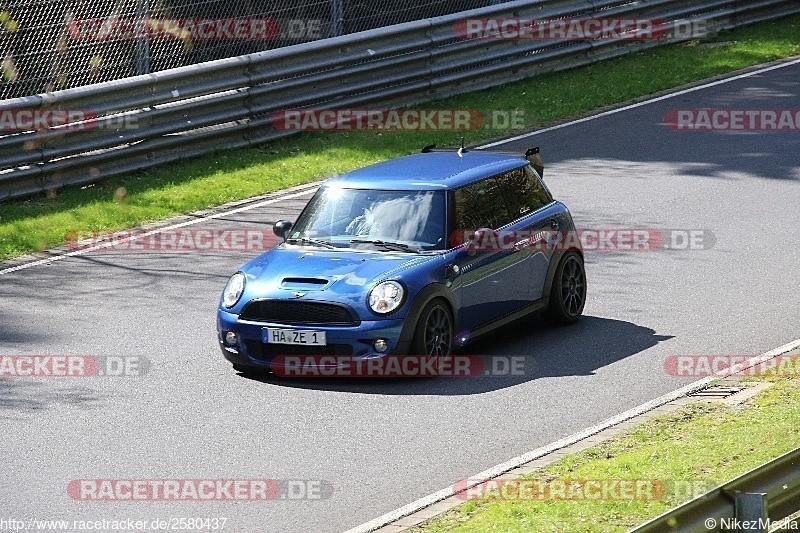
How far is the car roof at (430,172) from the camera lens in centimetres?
1149

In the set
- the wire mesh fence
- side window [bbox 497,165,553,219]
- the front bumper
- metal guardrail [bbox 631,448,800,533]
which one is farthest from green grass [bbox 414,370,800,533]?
the wire mesh fence

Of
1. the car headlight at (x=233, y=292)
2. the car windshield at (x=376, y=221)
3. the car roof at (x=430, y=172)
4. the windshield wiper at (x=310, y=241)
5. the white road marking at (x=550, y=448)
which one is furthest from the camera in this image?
the car roof at (x=430, y=172)

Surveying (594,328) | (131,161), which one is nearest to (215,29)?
(131,161)

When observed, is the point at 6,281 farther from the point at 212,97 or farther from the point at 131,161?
the point at 212,97

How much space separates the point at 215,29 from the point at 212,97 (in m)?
2.81

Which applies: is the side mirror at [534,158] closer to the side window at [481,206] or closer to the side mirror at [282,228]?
the side window at [481,206]

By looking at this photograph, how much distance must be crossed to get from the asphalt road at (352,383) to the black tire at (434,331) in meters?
0.28

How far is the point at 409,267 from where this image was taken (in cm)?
1066

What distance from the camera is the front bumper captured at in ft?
34.1

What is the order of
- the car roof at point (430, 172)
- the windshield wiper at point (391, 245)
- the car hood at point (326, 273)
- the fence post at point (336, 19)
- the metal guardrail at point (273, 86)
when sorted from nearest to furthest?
the car hood at point (326, 273)
the windshield wiper at point (391, 245)
the car roof at point (430, 172)
the metal guardrail at point (273, 86)
the fence post at point (336, 19)

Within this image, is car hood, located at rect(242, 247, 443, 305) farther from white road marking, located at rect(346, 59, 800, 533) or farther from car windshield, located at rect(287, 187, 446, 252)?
white road marking, located at rect(346, 59, 800, 533)

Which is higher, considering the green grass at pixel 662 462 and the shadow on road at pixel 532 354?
the shadow on road at pixel 532 354

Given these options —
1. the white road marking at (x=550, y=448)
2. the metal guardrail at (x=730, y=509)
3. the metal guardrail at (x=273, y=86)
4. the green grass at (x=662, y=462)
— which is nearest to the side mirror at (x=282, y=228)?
the white road marking at (x=550, y=448)

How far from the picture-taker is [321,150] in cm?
1852
